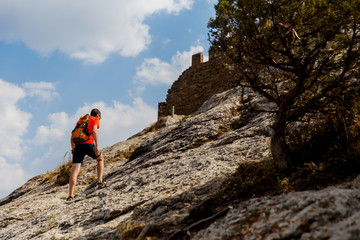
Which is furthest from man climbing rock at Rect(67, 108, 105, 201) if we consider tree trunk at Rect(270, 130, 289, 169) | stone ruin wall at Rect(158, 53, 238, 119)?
stone ruin wall at Rect(158, 53, 238, 119)

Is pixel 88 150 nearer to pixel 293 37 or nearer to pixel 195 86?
pixel 293 37

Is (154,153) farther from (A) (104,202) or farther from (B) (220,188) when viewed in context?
(B) (220,188)

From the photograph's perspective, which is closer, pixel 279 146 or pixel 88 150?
pixel 279 146

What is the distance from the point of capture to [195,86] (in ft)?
66.3

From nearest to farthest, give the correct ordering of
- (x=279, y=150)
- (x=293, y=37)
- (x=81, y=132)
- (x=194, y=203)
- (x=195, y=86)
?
(x=194, y=203) < (x=279, y=150) < (x=293, y=37) < (x=81, y=132) < (x=195, y=86)

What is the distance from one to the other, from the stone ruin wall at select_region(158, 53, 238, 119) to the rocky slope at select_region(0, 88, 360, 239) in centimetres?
1016

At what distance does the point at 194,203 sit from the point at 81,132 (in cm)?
411

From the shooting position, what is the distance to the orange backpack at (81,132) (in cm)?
714

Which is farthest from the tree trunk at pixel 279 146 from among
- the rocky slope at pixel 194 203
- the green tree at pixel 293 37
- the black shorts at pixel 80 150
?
the black shorts at pixel 80 150

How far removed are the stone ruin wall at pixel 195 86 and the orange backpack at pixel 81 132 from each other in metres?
12.6

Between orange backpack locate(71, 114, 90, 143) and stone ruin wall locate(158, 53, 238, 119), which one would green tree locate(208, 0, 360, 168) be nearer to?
orange backpack locate(71, 114, 90, 143)

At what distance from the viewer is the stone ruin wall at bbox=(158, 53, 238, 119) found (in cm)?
1945

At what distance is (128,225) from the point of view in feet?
13.3

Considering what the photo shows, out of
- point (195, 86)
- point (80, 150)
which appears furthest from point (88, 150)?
point (195, 86)
